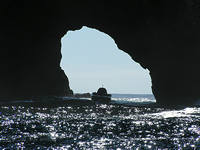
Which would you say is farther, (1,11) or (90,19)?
(90,19)

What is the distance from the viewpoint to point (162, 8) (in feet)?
174

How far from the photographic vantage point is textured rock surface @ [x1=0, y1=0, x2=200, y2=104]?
5391cm

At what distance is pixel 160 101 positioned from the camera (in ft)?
194

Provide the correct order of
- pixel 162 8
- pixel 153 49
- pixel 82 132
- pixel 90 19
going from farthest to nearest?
pixel 90 19 < pixel 153 49 < pixel 162 8 < pixel 82 132

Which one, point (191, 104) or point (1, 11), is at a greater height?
point (1, 11)

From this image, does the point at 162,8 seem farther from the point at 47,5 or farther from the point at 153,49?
the point at 47,5

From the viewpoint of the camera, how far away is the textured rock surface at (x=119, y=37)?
53.9m

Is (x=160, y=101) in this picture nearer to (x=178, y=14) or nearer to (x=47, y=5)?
(x=178, y=14)

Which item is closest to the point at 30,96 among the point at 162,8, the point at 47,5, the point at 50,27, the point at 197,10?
the point at 50,27

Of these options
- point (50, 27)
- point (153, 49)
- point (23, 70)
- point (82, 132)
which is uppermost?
point (50, 27)

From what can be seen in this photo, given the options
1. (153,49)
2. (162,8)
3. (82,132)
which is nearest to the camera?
(82,132)

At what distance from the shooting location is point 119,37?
2378 inches

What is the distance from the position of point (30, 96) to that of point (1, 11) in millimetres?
17350

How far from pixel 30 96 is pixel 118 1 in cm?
2556
